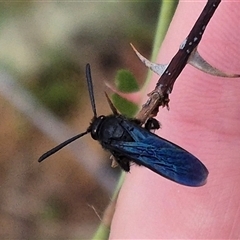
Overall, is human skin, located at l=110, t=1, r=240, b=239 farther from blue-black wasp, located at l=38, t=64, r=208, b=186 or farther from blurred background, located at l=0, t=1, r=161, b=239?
blurred background, located at l=0, t=1, r=161, b=239

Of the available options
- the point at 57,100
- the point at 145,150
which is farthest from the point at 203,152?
the point at 57,100

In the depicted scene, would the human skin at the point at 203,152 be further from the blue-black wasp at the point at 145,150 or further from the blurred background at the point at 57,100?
the blurred background at the point at 57,100

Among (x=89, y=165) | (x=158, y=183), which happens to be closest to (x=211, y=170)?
(x=158, y=183)

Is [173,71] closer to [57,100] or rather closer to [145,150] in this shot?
[145,150]

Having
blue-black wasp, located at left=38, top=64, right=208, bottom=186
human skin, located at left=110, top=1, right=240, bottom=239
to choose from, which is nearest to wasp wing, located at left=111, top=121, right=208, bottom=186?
blue-black wasp, located at left=38, top=64, right=208, bottom=186

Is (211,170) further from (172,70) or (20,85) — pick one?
(20,85)

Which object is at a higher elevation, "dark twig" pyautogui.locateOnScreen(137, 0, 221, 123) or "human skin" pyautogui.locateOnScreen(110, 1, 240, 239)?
"dark twig" pyautogui.locateOnScreen(137, 0, 221, 123)
